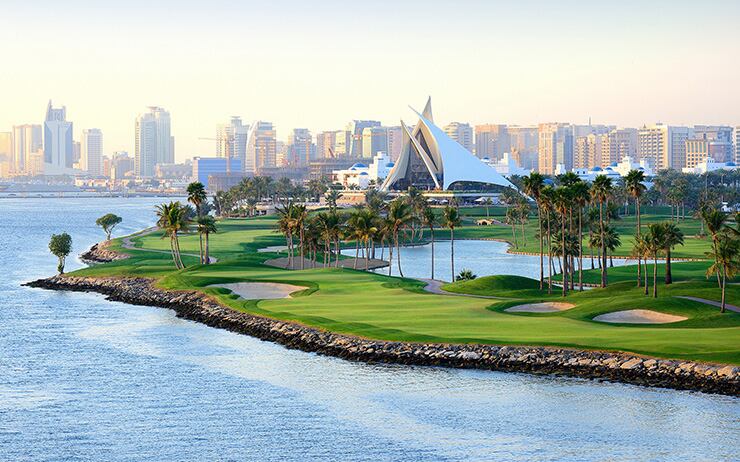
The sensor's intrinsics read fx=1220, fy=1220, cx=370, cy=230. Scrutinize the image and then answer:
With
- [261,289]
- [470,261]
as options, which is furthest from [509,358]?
[470,261]

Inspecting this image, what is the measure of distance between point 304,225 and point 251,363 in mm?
44444

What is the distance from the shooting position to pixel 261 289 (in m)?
76.4

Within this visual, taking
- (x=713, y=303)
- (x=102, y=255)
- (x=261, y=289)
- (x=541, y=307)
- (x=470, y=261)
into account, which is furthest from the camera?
(x=102, y=255)

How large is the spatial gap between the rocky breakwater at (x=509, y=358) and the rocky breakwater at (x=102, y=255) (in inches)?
1933

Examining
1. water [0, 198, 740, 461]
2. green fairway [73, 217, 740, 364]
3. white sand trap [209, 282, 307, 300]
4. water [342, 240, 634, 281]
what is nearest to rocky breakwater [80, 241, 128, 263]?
green fairway [73, 217, 740, 364]

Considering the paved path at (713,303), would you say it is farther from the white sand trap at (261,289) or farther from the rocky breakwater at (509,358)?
the white sand trap at (261,289)

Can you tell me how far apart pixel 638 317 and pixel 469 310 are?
8.68m

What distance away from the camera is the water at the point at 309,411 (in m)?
36.4

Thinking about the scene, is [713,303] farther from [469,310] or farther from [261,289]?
[261,289]

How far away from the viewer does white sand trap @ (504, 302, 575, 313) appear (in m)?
62.3

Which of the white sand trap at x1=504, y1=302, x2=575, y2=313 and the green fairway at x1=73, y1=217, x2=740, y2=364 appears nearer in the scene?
the green fairway at x1=73, y1=217, x2=740, y2=364

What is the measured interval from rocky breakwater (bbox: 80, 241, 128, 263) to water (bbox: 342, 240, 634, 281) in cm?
2307

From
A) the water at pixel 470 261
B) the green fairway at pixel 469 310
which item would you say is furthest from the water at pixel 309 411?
the water at pixel 470 261

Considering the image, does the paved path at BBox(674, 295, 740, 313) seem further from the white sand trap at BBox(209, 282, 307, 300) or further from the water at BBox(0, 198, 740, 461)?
the white sand trap at BBox(209, 282, 307, 300)
